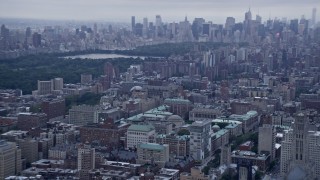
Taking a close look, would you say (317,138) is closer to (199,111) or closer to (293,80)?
(199,111)

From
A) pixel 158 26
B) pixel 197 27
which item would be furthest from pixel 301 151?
pixel 158 26

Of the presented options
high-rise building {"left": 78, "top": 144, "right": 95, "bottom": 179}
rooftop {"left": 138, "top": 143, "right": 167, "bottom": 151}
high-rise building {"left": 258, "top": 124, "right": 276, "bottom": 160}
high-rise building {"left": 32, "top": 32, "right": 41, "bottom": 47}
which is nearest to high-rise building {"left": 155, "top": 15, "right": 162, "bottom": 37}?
high-rise building {"left": 32, "top": 32, "right": 41, "bottom": 47}

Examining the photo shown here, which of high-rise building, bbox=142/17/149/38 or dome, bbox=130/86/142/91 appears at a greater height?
high-rise building, bbox=142/17/149/38

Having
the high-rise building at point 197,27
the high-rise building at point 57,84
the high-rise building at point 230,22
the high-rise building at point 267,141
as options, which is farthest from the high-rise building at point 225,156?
the high-rise building at point 230,22

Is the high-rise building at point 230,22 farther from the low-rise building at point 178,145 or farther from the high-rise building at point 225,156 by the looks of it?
the high-rise building at point 225,156

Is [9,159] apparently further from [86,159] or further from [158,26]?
[158,26]

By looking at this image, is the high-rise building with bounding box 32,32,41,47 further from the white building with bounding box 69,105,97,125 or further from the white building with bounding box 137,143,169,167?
the white building with bounding box 137,143,169,167

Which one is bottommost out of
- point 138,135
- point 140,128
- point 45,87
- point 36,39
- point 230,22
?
point 138,135
